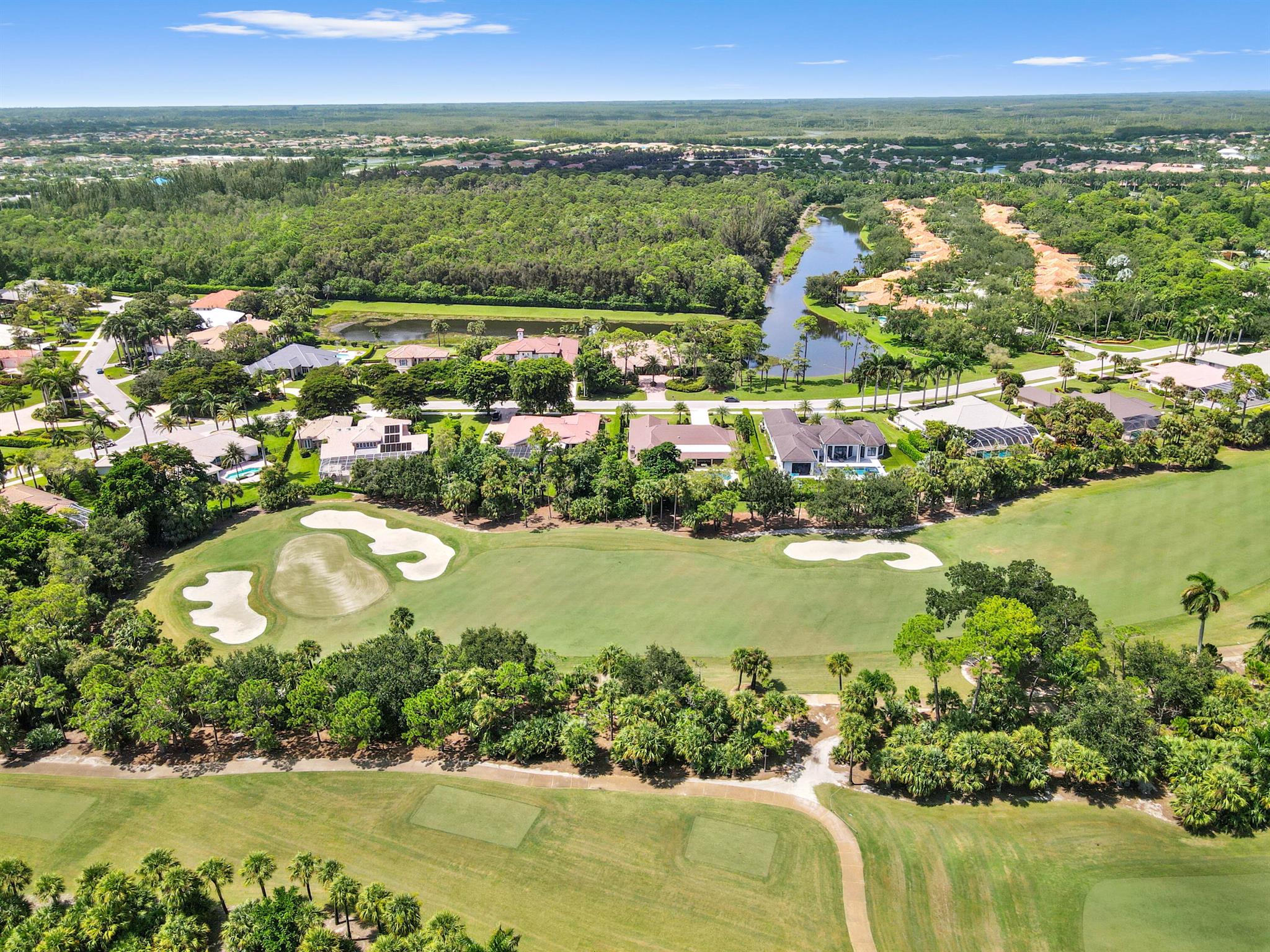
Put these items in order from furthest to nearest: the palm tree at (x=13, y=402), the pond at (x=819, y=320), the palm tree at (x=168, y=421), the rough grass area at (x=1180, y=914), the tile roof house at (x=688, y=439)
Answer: the pond at (x=819, y=320) < the palm tree at (x=13, y=402) < the palm tree at (x=168, y=421) < the tile roof house at (x=688, y=439) < the rough grass area at (x=1180, y=914)

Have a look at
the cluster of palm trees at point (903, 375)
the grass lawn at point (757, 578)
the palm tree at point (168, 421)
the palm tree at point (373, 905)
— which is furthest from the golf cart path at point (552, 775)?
the cluster of palm trees at point (903, 375)

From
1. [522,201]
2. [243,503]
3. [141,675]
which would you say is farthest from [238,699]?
[522,201]

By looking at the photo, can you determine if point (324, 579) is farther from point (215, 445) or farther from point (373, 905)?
point (373, 905)

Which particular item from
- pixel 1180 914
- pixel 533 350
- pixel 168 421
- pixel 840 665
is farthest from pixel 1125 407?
pixel 168 421

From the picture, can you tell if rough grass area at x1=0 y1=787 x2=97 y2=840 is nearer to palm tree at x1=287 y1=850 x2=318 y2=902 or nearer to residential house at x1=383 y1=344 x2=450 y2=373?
palm tree at x1=287 y1=850 x2=318 y2=902

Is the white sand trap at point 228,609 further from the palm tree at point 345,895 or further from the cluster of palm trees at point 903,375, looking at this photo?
the cluster of palm trees at point 903,375

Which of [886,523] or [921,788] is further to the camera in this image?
[886,523]

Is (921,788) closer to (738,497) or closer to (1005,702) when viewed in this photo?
(1005,702)
